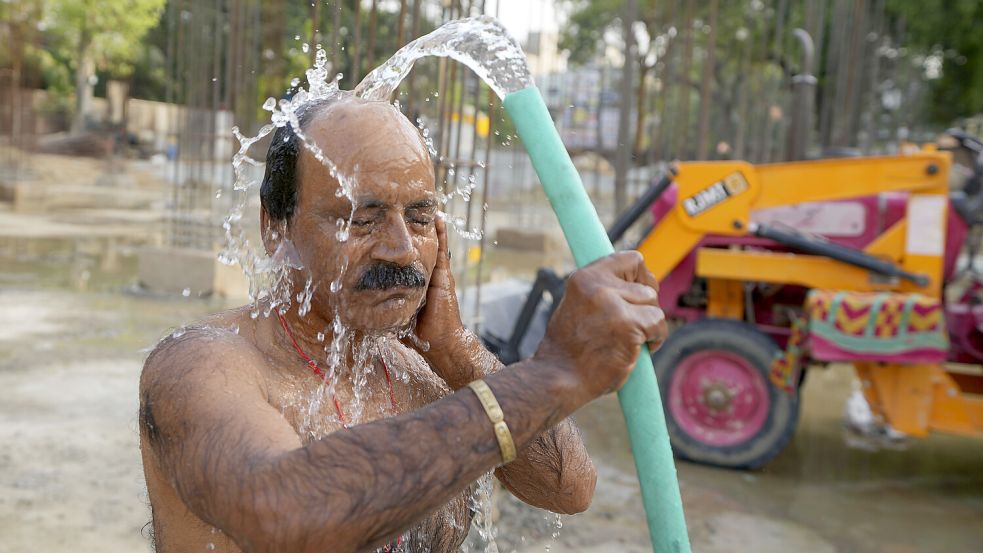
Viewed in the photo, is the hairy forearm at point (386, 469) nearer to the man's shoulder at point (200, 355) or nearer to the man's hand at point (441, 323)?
the man's shoulder at point (200, 355)

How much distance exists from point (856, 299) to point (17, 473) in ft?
13.7

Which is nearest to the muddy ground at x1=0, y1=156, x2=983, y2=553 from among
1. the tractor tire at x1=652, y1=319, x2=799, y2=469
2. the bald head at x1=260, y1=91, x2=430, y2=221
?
the tractor tire at x1=652, y1=319, x2=799, y2=469

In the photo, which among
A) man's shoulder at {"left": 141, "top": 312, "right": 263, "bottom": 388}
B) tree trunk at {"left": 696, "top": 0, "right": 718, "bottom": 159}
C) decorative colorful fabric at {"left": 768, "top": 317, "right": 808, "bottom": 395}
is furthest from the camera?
tree trunk at {"left": 696, "top": 0, "right": 718, "bottom": 159}

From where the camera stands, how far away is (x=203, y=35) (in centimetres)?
962

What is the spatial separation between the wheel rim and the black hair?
4.24 meters

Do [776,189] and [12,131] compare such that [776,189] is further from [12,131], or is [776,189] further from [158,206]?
[12,131]

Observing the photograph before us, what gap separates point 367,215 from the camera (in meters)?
1.49

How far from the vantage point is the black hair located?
155 cm

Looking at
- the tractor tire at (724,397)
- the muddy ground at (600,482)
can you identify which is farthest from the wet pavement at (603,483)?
the tractor tire at (724,397)

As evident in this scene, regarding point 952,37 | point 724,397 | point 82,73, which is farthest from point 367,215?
point 82,73

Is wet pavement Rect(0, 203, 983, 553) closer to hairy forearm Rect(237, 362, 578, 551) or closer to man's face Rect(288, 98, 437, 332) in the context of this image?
man's face Rect(288, 98, 437, 332)

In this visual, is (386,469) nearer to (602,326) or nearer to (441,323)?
(602,326)

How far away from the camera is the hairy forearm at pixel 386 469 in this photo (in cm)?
120

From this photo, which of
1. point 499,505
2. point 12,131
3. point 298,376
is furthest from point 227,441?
point 12,131
